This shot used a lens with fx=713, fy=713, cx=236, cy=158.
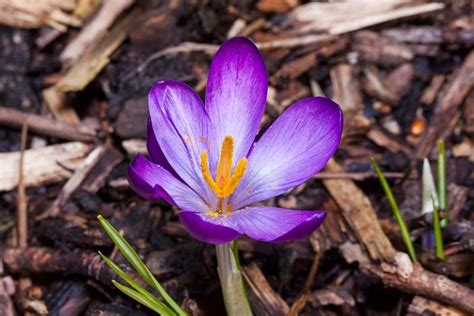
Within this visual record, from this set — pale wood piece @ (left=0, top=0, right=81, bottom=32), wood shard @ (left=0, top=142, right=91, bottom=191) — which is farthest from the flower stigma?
pale wood piece @ (left=0, top=0, right=81, bottom=32)

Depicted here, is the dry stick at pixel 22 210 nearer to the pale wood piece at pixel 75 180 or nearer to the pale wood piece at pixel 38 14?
the pale wood piece at pixel 75 180

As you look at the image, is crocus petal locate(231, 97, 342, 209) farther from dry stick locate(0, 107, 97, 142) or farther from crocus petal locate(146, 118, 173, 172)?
dry stick locate(0, 107, 97, 142)

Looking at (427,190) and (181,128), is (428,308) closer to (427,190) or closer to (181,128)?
(427,190)

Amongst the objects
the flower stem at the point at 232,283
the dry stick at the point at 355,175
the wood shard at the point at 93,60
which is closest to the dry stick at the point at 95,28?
the wood shard at the point at 93,60

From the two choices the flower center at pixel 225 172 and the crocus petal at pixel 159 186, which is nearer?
the crocus petal at pixel 159 186

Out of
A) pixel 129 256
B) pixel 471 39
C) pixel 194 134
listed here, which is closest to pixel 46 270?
pixel 129 256

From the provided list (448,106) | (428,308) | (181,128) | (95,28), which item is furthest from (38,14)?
(428,308)
